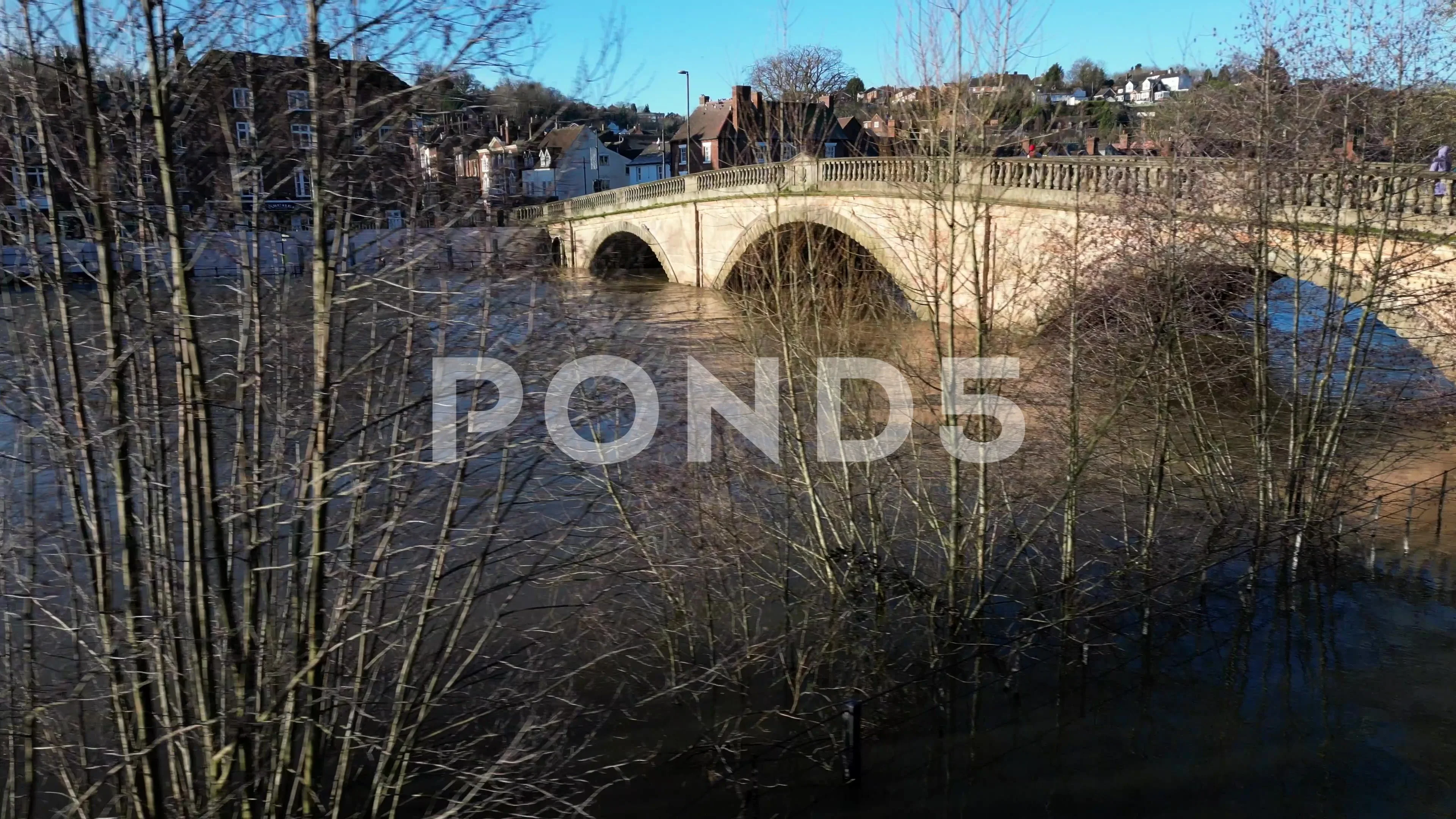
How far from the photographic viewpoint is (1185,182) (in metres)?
9.87

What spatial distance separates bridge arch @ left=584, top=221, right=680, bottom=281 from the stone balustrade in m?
16.3

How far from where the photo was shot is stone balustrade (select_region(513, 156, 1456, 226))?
7.54 meters

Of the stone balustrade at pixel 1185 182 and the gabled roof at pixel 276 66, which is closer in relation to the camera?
the gabled roof at pixel 276 66

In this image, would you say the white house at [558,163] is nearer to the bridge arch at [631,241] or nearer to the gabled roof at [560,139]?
the gabled roof at [560,139]

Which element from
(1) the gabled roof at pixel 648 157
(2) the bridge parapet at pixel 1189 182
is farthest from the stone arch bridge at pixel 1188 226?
(1) the gabled roof at pixel 648 157

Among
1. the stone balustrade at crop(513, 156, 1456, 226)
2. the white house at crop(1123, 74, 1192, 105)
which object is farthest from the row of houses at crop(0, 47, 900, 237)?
the white house at crop(1123, 74, 1192, 105)

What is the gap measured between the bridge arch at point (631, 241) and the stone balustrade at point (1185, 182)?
1630 cm

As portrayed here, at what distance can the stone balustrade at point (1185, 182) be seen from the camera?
7.54 metres

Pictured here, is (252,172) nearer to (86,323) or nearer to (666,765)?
(86,323)

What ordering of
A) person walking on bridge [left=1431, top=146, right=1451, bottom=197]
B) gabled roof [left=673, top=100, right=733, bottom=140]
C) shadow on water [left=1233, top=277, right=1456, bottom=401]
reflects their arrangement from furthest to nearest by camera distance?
1. gabled roof [left=673, top=100, right=733, bottom=140]
2. person walking on bridge [left=1431, top=146, right=1451, bottom=197]
3. shadow on water [left=1233, top=277, right=1456, bottom=401]

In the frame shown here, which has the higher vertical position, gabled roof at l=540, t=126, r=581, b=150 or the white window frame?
gabled roof at l=540, t=126, r=581, b=150

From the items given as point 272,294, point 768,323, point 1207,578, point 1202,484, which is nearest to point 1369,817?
point 1207,578

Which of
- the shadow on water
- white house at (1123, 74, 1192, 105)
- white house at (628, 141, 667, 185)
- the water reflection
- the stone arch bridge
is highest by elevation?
white house at (628, 141, 667, 185)

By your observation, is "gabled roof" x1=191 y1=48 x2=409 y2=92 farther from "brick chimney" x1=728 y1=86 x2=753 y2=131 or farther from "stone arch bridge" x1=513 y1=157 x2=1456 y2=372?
"brick chimney" x1=728 y1=86 x2=753 y2=131
